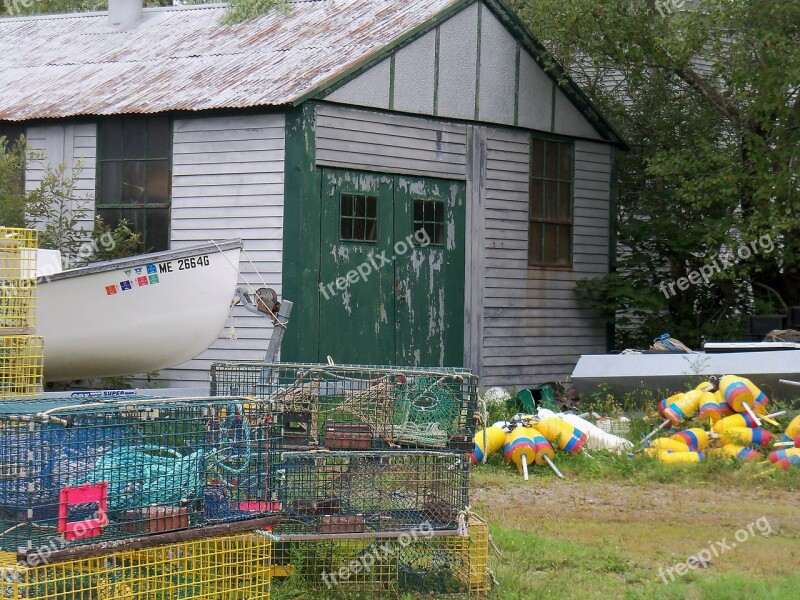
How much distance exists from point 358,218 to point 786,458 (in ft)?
19.0

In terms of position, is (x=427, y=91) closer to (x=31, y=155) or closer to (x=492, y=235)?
(x=492, y=235)

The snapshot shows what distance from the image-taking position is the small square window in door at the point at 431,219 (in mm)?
14289

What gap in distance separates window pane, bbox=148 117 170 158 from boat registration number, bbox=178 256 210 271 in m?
2.80

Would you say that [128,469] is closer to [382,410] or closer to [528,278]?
[382,410]

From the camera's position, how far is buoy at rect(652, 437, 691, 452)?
1034cm

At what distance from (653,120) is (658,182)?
1.47 m

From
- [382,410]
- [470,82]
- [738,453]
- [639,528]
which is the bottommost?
[639,528]

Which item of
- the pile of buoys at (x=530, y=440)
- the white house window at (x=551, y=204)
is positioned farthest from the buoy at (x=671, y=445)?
A: the white house window at (x=551, y=204)

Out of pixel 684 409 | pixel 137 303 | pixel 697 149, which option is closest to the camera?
pixel 684 409

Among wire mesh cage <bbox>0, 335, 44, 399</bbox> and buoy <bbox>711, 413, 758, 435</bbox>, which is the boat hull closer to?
buoy <bbox>711, 413, 758, 435</bbox>

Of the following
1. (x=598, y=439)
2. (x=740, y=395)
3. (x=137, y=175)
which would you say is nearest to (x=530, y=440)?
(x=598, y=439)

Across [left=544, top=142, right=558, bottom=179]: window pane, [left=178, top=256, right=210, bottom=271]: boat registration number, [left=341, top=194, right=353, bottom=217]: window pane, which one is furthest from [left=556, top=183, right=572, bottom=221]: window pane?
[left=178, top=256, right=210, bottom=271]: boat registration number

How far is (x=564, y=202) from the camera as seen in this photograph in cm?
1636

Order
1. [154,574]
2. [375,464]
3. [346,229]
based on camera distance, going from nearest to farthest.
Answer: [154,574], [375,464], [346,229]
